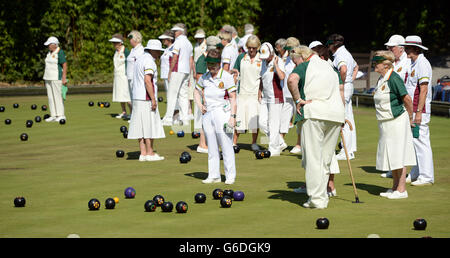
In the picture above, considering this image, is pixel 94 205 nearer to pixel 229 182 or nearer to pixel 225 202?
pixel 225 202

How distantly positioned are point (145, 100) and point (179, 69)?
442 centimetres

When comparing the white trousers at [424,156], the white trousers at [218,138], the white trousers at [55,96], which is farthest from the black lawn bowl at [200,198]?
the white trousers at [55,96]

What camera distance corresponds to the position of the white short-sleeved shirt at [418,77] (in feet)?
35.4

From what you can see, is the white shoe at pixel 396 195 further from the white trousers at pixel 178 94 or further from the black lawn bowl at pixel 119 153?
the white trousers at pixel 178 94

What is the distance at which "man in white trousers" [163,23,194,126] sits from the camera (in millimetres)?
17172

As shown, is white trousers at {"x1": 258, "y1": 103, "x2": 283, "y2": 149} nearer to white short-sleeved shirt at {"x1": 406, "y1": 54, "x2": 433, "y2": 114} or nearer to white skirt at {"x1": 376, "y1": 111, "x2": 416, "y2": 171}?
white short-sleeved shirt at {"x1": 406, "y1": 54, "x2": 433, "y2": 114}

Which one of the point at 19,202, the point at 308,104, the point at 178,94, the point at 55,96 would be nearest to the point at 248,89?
the point at 178,94

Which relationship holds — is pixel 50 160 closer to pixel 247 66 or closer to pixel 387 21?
pixel 247 66

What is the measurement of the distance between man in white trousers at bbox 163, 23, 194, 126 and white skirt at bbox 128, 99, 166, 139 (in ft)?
13.7

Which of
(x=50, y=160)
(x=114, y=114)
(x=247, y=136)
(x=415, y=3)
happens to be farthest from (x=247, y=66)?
(x=415, y=3)

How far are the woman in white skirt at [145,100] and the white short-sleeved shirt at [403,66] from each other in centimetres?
392

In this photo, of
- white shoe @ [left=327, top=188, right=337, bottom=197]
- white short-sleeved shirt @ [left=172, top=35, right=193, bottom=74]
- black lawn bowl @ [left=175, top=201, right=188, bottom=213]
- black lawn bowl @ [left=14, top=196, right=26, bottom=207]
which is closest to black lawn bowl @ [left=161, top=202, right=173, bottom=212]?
black lawn bowl @ [left=175, top=201, right=188, bottom=213]

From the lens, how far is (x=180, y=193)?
1052cm
